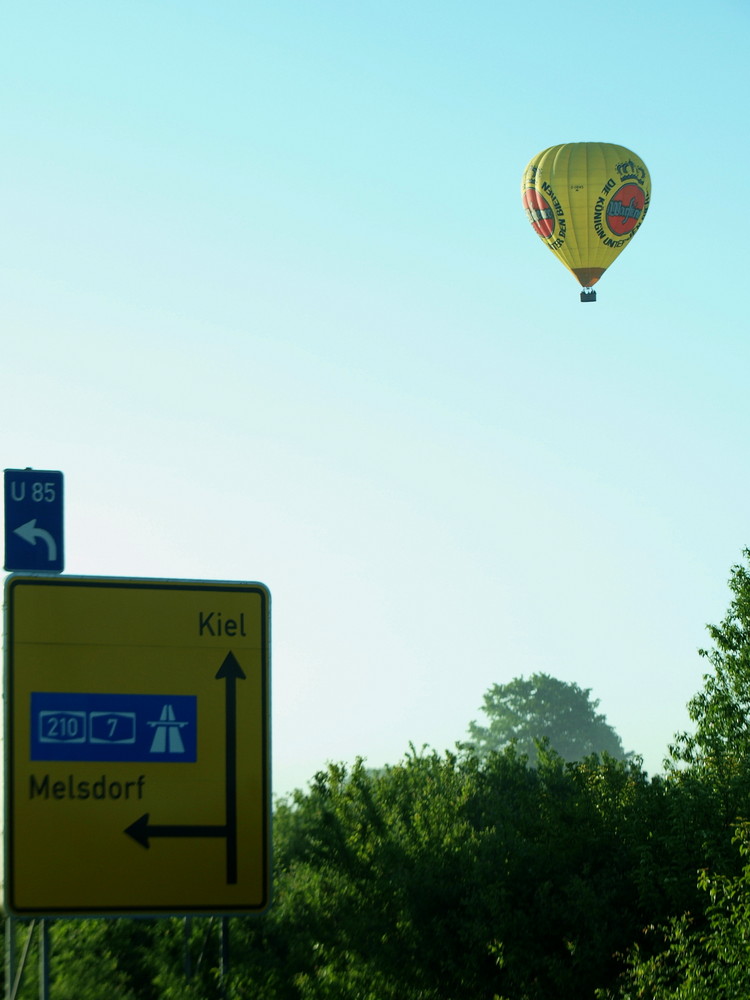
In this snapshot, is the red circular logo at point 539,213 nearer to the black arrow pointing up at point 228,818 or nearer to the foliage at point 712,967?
the foliage at point 712,967

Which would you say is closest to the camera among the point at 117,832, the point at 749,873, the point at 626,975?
the point at 117,832

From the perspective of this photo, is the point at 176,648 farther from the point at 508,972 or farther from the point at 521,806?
the point at 521,806

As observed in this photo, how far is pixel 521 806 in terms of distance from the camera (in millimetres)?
23547

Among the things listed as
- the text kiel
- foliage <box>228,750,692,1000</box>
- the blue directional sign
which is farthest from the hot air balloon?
the text kiel

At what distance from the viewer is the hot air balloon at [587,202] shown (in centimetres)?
5969

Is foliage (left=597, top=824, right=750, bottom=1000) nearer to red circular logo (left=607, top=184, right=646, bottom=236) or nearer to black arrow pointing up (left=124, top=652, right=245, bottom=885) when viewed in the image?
black arrow pointing up (left=124, top=652, right=245, bottom=885)

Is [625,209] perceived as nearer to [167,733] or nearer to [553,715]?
[167,733]

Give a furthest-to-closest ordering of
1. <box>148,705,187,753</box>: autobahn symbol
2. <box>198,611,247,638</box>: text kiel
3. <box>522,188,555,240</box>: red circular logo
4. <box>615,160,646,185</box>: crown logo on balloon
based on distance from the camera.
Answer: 1. <box>522,188,555,240</box>: red circular logo
2. <box>615,160,646,185</box>: crown logo on balloon
3. <box>198,611,247,638</box>: text kiel
4. <box>148,705,187,753</box>: autobahn symbol

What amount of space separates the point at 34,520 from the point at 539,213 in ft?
176

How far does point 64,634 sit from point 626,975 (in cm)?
1247

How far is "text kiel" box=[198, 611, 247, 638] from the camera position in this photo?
7.93 m

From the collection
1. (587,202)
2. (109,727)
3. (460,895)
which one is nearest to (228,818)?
(109,727)

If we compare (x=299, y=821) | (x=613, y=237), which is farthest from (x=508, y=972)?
(x=613, y=237)

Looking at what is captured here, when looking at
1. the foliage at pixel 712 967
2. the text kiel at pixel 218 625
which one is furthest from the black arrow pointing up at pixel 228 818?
the foliage at pixel 712 967
